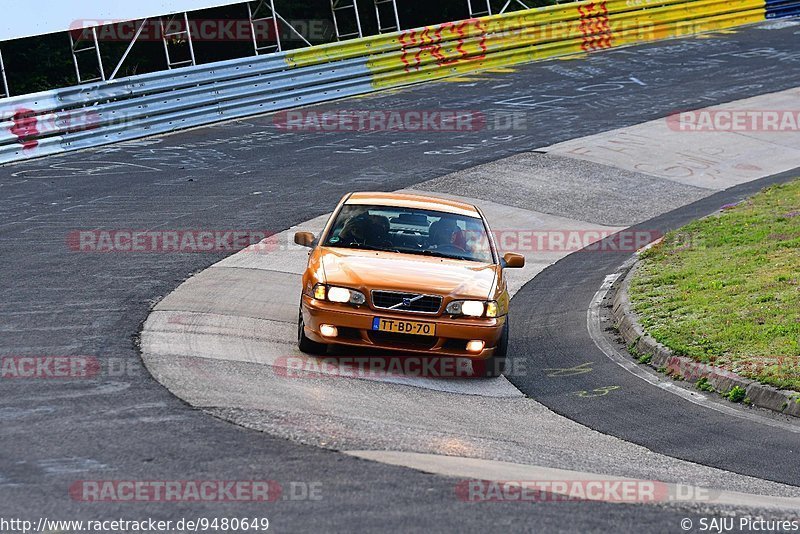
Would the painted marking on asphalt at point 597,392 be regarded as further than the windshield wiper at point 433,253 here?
No

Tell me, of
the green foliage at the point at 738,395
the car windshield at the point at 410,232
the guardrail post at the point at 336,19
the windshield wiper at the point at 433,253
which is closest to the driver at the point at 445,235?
the car windshield at the point at 410,232

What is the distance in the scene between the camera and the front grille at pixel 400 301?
9812mm

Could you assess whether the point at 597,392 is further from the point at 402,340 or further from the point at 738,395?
the point at 402,340

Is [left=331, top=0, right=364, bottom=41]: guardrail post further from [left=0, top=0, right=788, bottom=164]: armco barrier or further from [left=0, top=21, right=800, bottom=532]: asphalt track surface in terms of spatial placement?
[left=0, top=21, right=800, bottom=532]: asphalt track surface

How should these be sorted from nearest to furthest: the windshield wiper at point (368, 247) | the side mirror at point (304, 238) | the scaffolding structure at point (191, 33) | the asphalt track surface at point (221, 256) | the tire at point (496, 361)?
the asphalt track surface at point (221, 256)
the tire at point (496, 361)
the windshield wiper at point (368, 247)
the side mirror at point (304, 238)
the scaffolding structure at point (191, 33)

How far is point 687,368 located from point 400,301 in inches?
118

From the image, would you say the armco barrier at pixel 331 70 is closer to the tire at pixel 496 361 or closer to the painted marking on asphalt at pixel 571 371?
the tire at pixel 496 361

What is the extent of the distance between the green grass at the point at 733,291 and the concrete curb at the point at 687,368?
95 mm

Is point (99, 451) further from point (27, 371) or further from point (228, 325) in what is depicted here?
point (228, 325)

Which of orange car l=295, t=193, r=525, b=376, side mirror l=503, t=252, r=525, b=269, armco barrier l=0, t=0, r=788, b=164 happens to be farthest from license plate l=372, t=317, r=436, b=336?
armco barrier l=0, t=0, r=788, b=164

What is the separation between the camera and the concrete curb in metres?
9.71

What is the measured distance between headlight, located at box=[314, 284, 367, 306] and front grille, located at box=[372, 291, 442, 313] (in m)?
0.12

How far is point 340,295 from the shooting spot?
989 centimetres

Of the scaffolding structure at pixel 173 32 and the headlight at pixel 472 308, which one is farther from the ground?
the scaffolding structure at pixel 173 32
